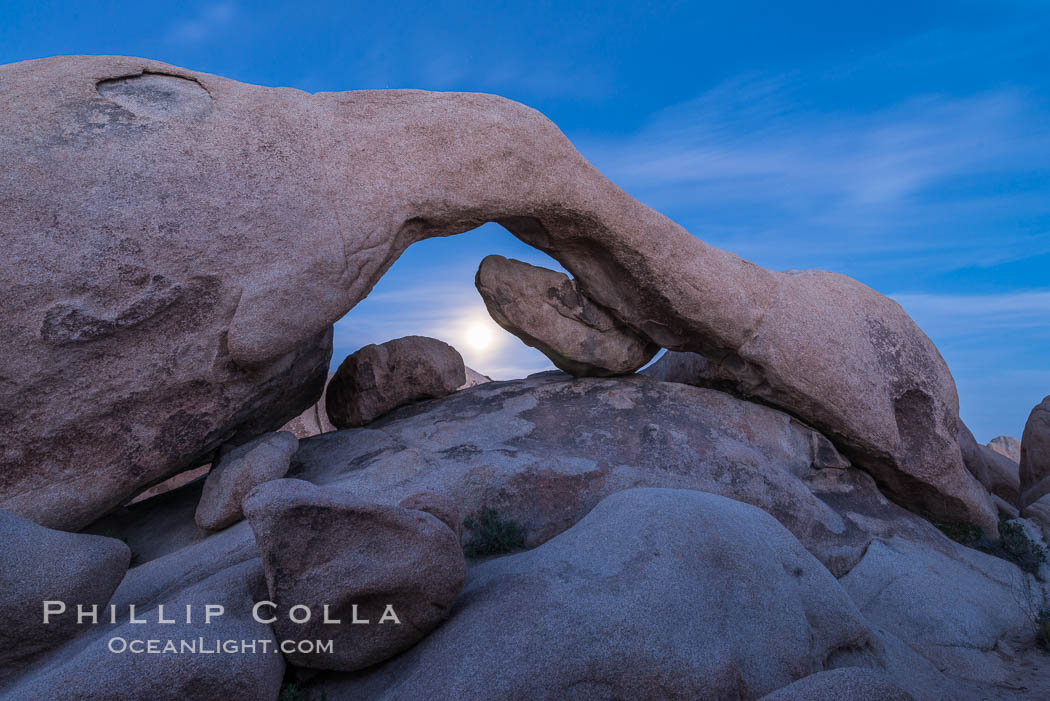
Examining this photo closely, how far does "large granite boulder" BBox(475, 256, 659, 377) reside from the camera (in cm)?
867

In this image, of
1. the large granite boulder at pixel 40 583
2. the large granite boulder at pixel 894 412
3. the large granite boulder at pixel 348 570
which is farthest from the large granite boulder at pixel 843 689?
the large granite boulder at pixel 894 412

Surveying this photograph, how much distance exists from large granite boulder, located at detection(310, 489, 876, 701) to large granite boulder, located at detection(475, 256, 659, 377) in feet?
10.8

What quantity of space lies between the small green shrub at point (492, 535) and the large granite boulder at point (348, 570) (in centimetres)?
166

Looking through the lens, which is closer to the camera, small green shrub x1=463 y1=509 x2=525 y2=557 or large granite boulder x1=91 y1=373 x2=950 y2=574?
small green shrub x1=463 y1=509 x2=525 y2=557

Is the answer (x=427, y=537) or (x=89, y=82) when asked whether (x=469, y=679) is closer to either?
(x=427, y=537)

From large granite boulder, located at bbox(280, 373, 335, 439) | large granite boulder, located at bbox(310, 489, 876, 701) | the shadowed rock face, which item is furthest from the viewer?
large granite boulder, located at bbox(280, 373, 335, 439)

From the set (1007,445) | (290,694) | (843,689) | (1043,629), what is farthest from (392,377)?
(1007,445)

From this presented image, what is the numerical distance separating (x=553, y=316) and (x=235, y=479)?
13.4ft

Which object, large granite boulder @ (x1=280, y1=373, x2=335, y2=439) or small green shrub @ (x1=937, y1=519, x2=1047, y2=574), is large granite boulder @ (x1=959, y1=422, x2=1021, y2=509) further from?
large granite boulder @ (x1=280, y1=373, x2=335, y2=439)

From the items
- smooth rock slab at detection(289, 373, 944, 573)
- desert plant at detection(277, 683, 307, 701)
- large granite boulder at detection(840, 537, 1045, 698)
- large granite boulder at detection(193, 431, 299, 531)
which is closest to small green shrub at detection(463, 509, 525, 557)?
smooth rock slab at detection(289, 373, 944, 573)

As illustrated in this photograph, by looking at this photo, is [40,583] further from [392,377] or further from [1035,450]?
[1035,450]

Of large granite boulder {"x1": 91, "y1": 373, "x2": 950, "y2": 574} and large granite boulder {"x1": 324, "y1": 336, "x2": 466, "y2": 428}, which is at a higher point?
large granite boulder {"x1": 324, "y1": 336, "x2": 466, "y2": 428}

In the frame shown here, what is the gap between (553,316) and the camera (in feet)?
28.6

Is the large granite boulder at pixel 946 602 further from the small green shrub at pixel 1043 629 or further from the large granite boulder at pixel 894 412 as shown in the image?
the large granite boulder at pixel 894 412
